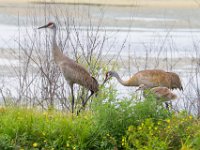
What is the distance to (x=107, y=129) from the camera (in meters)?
6.88

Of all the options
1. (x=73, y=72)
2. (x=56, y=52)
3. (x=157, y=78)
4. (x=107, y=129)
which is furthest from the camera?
(x=157, y=78)

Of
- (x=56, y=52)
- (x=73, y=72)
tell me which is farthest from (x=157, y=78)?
(x=56, y=52)

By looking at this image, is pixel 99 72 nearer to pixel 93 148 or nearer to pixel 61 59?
pixel 61 59

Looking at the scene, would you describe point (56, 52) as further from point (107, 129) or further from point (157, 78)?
point (107, 129)

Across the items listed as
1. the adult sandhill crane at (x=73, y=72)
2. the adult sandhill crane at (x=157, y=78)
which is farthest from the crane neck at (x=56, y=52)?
the adult sandhill crane at (x=157, y=78)

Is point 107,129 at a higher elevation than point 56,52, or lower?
lower

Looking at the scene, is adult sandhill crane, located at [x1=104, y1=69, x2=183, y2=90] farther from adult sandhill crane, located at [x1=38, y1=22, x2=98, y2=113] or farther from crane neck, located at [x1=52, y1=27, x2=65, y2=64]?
crane neck, located at [x1=52, y1=27, x2=65, y2=64]

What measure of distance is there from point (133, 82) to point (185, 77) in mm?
2610

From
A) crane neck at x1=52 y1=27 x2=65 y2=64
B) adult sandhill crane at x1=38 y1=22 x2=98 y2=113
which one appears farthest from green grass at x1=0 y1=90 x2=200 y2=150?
crane neck at x1=52 y1=27 x2=65 y2=64

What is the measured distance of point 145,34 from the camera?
18.7 m

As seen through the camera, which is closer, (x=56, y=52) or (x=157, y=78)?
(x=56, y=52)

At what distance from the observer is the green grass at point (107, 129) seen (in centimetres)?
670

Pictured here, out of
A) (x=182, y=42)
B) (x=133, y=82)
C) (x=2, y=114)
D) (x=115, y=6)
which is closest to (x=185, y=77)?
(x=133, y=82)

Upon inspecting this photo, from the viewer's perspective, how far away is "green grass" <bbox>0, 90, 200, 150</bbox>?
6.70 metres
